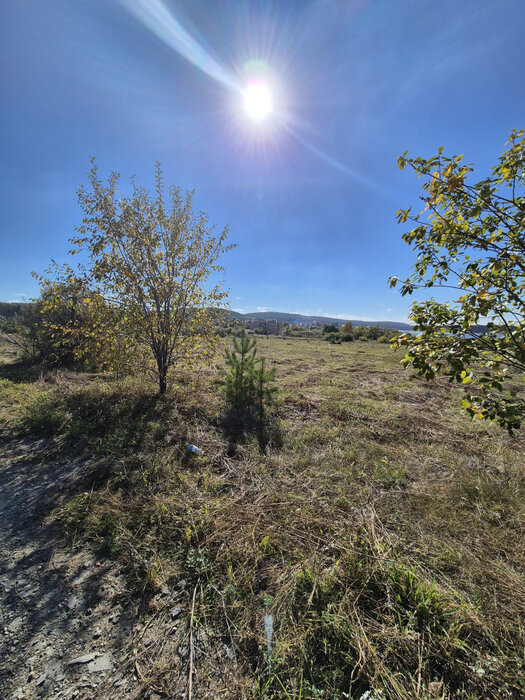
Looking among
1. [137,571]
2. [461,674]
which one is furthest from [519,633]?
[137,571]

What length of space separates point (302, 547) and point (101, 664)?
1622 millimetres

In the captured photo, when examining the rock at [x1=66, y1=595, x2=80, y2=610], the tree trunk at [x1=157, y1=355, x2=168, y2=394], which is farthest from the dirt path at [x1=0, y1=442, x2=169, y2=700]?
the tree trunk at [x1=157, y1=355, x2=168, y2=394]

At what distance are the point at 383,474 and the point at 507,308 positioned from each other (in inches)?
105

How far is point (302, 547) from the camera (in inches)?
93.0

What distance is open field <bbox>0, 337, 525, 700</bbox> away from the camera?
4.94ft

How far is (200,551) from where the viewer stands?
2260mm

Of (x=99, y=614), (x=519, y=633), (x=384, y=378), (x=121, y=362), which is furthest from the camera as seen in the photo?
(x=384, y=378)

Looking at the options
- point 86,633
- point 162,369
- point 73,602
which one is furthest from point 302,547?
point 162,369

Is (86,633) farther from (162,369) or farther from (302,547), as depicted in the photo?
(162,369)

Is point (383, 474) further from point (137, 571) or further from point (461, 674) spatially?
point (137, 571)

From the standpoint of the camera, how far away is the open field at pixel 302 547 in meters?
1.50

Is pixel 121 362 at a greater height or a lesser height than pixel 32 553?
greater

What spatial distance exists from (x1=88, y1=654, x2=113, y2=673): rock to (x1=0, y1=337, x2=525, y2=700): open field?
0.34ft

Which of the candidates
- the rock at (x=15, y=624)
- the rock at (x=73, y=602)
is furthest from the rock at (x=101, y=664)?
the rock at (x=15, y=624)
